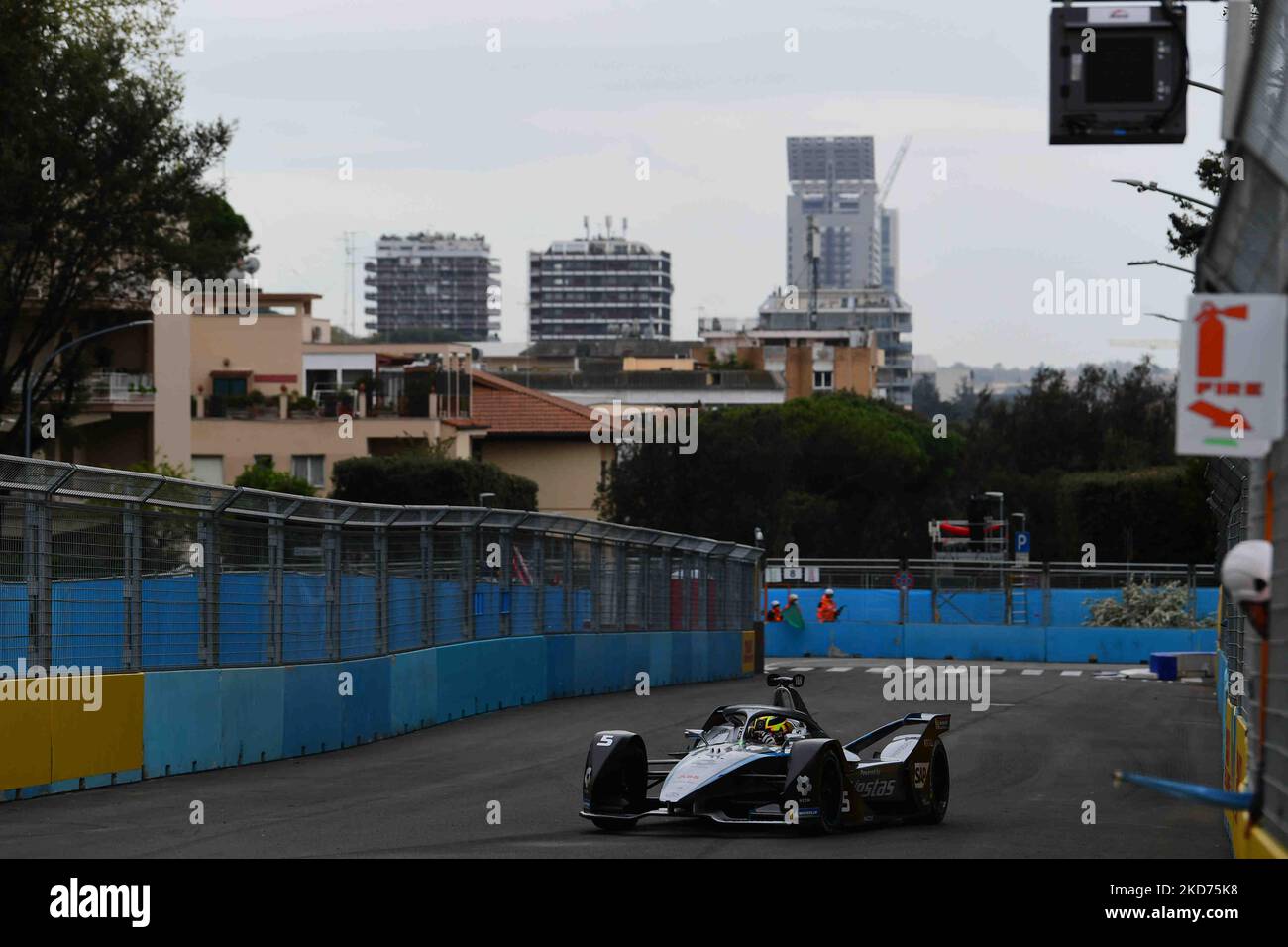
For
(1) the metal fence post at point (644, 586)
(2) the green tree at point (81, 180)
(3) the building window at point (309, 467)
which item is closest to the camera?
(1) the metal fence post at point (644, 586)

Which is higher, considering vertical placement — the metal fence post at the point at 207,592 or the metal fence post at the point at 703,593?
the metal fence post at the point at 207,592

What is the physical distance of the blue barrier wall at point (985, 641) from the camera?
4756cm

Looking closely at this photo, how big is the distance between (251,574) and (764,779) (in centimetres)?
651

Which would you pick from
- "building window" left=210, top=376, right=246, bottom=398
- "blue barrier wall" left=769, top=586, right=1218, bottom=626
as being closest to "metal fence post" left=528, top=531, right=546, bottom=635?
"blue barrier wall" left=769, top=586, right=1218, bottom=626

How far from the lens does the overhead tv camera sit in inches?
399

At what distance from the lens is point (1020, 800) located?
1499 cm

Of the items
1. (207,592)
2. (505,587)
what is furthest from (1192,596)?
(207,592)

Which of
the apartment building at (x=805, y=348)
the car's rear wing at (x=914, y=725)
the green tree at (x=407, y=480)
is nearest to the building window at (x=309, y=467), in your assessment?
the green tree at (x=407, y=480)

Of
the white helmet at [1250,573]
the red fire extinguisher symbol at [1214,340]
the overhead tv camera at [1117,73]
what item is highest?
the overhead tv camera at [1117,73]

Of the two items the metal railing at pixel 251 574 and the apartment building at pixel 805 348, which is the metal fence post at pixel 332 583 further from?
the apartment building at pixel 805 348

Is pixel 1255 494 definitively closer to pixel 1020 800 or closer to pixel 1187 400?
pixel 1187 400

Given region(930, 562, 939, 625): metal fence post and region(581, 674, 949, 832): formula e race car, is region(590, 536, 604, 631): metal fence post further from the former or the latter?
region(930, 562, 939, 625): metal fence post

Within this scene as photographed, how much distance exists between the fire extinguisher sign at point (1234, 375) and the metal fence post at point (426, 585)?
52.5 ft
